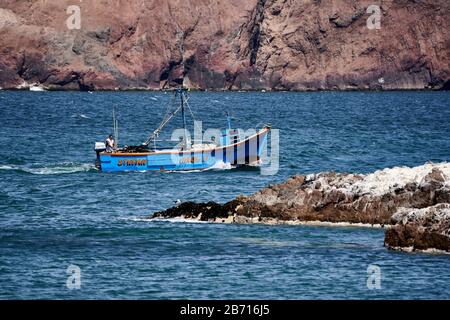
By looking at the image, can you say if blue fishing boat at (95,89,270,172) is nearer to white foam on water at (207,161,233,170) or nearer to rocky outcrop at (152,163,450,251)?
white foam on water at (207,161,233,170)

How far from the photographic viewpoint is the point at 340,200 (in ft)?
108

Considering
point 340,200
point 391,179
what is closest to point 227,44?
point 391,179

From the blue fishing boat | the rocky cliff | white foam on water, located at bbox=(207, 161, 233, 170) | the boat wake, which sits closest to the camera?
the boat wake

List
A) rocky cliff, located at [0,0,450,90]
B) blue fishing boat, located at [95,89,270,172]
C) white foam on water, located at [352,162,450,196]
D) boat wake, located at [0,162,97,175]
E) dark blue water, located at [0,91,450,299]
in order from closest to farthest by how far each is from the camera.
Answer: dark blue water, located at [0,91,450,299]
white foam on water, located at [352,162,450,196]
boat wake, located at [0,162,97,175]
blue fishing boat, located at [95,89,270,172]
rocky cliff, located at [0,0,450,90]

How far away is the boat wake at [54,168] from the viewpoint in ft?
167

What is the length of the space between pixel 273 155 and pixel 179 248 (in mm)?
30982

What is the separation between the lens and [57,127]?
82.2m

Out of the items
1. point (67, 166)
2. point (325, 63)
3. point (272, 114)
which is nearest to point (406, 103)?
point (272, 114)

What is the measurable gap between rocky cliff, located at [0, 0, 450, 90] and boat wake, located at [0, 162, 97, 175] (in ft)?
394

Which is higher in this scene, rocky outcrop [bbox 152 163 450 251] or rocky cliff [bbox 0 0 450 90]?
rocky cliff [bbox 0 0 450 90]

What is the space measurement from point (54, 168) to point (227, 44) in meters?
133

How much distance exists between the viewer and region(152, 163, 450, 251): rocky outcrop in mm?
32213
